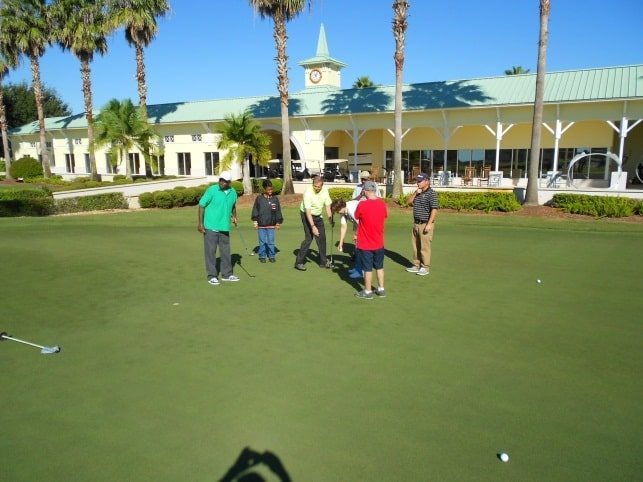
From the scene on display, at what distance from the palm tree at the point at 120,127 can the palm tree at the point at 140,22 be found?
2.99 feet

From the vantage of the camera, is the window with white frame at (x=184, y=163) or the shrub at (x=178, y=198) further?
the window with white frame at (x=184, y=163)

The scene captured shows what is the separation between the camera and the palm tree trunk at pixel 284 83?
23.0 m

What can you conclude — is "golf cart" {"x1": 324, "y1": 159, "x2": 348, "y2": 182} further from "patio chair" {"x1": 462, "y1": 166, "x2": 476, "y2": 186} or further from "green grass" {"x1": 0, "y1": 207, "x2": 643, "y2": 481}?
"green grass" {"x1": 0, "y1": 207, "x2": 643, "y2": 481}

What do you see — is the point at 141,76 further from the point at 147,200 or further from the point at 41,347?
the point at 41,347

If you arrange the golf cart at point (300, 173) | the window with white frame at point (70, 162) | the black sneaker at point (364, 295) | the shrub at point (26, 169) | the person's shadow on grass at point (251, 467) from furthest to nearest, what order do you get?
the window with white frame at point (70, 162), the shrub at point (26, 169), the golf cart at point (300, 173), the black sneaker at point (364, 295), the person's shadow on grass at point (251, 467)

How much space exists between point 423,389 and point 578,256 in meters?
7.03

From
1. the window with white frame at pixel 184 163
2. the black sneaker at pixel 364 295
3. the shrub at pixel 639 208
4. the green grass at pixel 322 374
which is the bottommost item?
the green grass at pixel 322 374

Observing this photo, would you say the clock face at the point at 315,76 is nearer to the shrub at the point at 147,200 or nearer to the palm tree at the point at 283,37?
the palm tree at the point at 283,37

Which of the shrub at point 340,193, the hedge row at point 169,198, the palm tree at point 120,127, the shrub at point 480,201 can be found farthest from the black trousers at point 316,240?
the palm tree at point 120,127

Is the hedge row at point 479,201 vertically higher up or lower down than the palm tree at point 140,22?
lower down

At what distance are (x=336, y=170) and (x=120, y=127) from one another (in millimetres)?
12305

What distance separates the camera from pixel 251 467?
343 centimetres

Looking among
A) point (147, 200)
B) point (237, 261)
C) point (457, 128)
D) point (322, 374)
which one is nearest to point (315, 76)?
point (457, 128)

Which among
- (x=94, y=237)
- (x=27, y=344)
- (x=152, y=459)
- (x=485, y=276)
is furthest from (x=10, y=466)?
(x=94, y=237)
